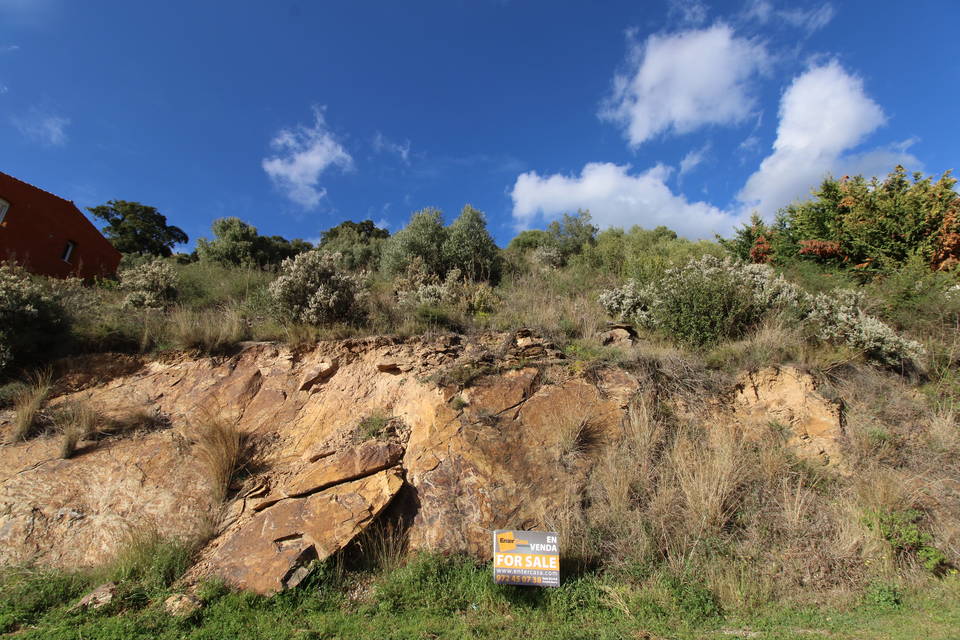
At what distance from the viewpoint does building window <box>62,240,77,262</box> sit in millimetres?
14112

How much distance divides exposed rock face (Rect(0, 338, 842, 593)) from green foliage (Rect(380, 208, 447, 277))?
6.10m

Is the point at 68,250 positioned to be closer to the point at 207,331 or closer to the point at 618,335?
the point at 207,331

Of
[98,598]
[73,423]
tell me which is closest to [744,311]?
[98,598]

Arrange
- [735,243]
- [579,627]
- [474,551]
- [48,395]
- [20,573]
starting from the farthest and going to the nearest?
[735,243] → [48,395] → [474,551] → [20,573] → [579,627]

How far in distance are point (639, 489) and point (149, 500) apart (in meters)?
5.89

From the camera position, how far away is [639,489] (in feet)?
15.7

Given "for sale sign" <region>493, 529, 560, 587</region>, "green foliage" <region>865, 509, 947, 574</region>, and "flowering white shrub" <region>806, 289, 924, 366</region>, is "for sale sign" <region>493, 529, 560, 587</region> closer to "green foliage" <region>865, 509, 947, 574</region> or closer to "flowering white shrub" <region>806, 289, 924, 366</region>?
"green foliage" <region>865, 509, 947, 574</region>

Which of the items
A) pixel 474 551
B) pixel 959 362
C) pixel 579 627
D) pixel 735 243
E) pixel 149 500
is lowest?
pixel 579 627

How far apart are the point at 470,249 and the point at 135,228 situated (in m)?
29.1

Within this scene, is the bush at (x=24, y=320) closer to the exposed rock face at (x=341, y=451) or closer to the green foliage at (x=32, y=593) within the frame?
the exposed rock face at (x=341, y=451)

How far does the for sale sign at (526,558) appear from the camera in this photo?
3.64 metres

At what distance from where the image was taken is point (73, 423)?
5438 mm

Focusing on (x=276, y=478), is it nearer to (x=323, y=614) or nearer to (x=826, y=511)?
(x=323, y=614)

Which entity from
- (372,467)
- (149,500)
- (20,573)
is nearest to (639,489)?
(372,467)
